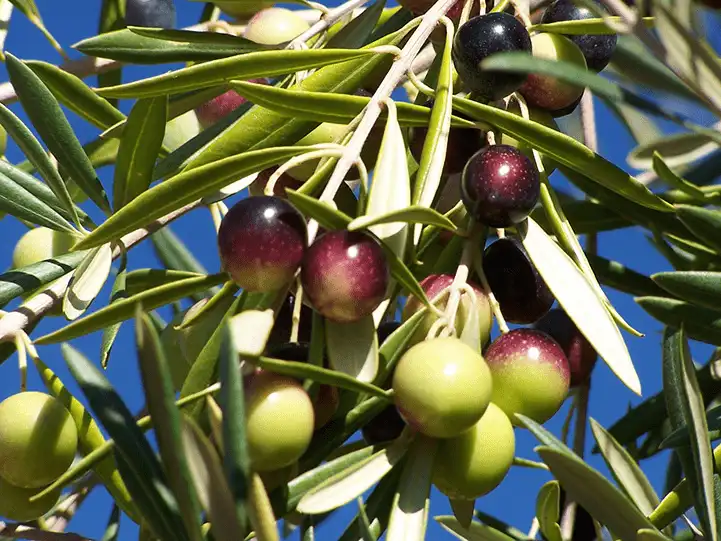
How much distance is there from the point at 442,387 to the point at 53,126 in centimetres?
59

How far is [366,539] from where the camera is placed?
0.87 meters

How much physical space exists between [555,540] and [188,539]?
0.41 metres

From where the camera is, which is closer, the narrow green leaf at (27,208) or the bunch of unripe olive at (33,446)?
the bunch of unripe olive at (33,446)

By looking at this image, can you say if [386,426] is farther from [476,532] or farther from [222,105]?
[222,105]

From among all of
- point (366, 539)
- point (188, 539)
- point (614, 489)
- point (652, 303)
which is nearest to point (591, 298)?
point (652, 303)

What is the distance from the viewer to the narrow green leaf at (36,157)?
1.19 meters

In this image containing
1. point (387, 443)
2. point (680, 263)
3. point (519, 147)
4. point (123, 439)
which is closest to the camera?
point (123, 439)

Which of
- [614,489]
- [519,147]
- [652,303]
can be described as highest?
[519,147]

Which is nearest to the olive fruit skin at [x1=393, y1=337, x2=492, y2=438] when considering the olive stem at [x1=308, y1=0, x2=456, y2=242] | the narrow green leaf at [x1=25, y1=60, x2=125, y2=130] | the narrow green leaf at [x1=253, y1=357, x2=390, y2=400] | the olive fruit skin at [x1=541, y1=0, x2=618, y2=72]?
the narrow green leaf at [x1=253, y1=357, x2=390, y2=400]

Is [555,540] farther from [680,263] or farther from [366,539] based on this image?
[680,263]

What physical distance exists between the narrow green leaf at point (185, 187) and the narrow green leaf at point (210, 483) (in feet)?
0.79

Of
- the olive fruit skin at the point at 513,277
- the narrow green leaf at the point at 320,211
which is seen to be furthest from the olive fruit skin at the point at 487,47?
the narrow green leaf at the point at 320,211

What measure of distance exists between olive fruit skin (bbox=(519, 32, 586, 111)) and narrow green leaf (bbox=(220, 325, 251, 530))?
1.69 ft

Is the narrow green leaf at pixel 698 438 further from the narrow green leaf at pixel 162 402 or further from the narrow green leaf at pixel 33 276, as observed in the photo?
the narrow green leaf at pixel 33 276
